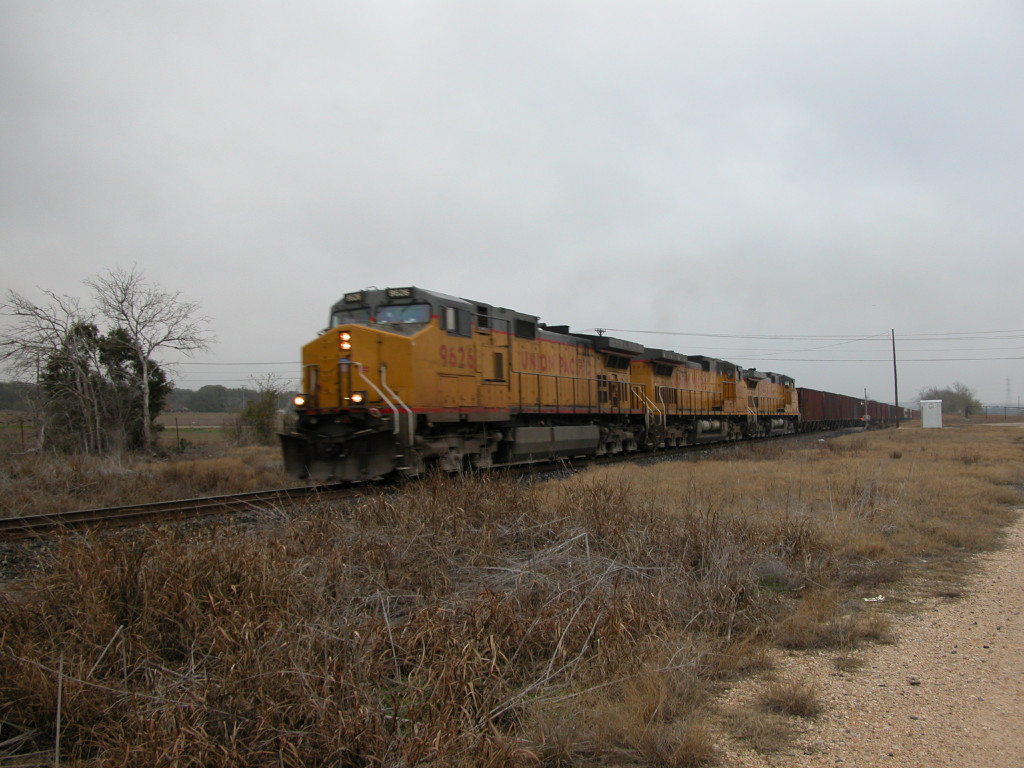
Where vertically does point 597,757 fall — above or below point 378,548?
below

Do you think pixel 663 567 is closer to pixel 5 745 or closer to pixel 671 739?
pixel 671 739

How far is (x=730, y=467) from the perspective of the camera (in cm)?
1467

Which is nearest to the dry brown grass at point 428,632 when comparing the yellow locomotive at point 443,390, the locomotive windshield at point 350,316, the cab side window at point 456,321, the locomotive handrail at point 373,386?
the locomotive handrail at point 373,386

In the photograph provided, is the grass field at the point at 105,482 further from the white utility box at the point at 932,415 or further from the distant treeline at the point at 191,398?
the white utility box at the point at 932,415

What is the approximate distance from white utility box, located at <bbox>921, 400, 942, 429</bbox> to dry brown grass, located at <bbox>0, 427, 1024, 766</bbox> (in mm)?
40920

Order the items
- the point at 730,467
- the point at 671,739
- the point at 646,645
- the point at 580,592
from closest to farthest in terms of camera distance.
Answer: the point at 671,739 → the point at 646,645 → the point at 580,592 → the point at 730,467

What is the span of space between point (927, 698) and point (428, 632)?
2.73 metres

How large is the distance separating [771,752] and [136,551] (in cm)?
384

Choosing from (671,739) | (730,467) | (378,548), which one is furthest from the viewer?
(730,467)

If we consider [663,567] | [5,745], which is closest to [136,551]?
[5,745]

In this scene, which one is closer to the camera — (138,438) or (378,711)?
(378,711)

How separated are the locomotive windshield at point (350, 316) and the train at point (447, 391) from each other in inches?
0.8

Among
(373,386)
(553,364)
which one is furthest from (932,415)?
(373,386)

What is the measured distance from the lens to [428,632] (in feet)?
12.0
